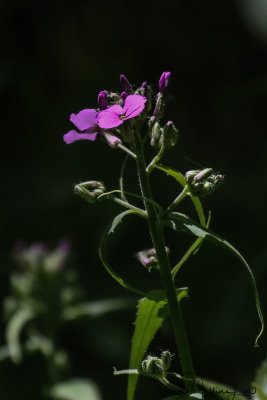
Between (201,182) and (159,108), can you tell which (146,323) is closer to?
(201,182)

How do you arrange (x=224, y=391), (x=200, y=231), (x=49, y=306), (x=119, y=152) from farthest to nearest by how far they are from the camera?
1. (x=119, y=152)
2. (x=49, y=306)
3. (x=224, y=391)
4. (x=200, y=231)

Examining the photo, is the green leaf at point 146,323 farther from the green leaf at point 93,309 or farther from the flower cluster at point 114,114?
the green leaf at point 93,309

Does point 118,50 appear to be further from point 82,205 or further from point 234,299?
point 234,299

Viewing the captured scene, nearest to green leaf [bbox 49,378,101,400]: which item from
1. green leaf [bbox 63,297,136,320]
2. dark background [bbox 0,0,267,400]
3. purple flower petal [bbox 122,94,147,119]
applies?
green leaf [bbox 63,297,136,320]

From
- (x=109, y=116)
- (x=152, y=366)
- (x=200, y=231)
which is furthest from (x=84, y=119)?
(x=152, y=366)

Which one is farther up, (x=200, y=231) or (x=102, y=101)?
(x=102, y=101)

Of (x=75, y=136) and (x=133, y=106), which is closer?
(x=133, y=106)

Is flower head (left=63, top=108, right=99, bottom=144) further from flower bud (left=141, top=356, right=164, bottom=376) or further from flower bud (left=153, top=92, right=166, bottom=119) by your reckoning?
flower bud (left=141, top=356, right=164, bottom=376)

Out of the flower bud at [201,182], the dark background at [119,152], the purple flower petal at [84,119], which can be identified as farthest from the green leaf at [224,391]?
the dark background at [119,152]
